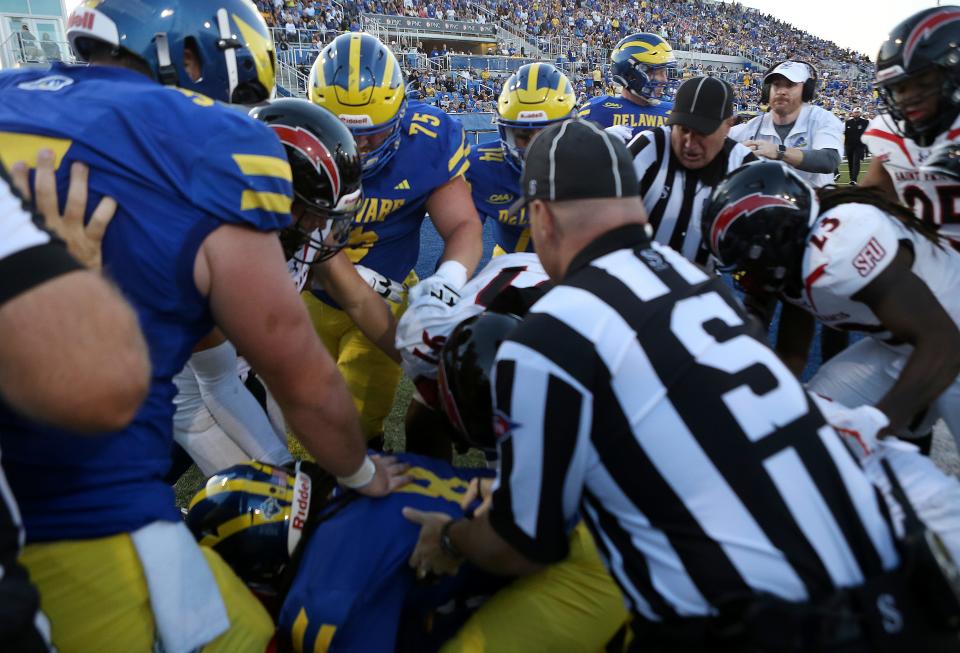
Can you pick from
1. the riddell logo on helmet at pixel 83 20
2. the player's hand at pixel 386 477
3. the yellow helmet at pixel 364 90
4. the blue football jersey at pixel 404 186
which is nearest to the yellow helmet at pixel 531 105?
the blue football jersey at pixel 404 186

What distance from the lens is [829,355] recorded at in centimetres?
404

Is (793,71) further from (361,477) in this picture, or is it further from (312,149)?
(361,477)

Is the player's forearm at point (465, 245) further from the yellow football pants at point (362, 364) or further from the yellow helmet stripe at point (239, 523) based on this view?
the yellow helmet stripe at point (239, 523)

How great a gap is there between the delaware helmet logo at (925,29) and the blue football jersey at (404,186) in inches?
74.5

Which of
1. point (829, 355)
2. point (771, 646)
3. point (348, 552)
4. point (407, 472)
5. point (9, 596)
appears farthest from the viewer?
point (829, 355)

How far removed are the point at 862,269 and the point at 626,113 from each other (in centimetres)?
334

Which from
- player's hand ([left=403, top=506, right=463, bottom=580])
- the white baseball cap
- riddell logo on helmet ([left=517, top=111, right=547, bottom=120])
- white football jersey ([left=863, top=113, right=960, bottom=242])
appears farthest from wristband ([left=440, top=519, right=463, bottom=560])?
the white baseball cap

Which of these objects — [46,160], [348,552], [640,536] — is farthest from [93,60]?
[640,536]

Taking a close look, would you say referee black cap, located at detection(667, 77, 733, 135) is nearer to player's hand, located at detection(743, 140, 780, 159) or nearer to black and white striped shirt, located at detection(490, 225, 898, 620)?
player's hand, located at detection(743, 140, 780, 159)

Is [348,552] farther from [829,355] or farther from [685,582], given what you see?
[829,355]

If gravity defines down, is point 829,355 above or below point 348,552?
below

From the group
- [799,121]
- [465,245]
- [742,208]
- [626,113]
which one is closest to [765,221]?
[742,208]

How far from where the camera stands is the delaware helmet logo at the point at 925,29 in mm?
2590

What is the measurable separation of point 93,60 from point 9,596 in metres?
1.35
